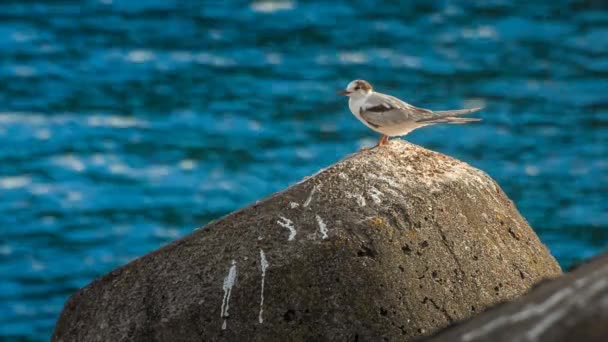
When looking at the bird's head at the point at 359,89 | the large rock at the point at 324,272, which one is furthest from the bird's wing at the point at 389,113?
the large rock at the point at 324,272

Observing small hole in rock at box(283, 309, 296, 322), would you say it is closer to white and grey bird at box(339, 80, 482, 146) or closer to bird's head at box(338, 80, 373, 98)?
white and grey bird at box(339, 80, 482, 146)

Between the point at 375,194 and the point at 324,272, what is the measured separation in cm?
64

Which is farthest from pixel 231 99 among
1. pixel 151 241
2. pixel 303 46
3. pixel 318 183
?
pixel 318 183

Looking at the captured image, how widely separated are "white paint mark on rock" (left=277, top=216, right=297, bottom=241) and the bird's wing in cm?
158

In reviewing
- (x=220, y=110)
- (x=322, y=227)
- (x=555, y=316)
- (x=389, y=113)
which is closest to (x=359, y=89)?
(x=389, y=113)

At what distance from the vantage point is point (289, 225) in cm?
741

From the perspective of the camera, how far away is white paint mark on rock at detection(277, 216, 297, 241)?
736 cm

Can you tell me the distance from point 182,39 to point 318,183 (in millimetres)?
14906

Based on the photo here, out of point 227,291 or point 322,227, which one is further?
point 322,227

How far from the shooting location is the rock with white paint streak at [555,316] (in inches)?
161

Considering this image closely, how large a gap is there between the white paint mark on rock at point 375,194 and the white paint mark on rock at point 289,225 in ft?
1.76

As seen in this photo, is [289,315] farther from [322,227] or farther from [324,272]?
[322,227]

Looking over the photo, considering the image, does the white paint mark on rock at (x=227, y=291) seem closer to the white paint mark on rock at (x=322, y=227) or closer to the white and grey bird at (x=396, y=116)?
the white paint mark on rock at (x=322, y=227)

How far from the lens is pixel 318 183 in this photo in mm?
7648
